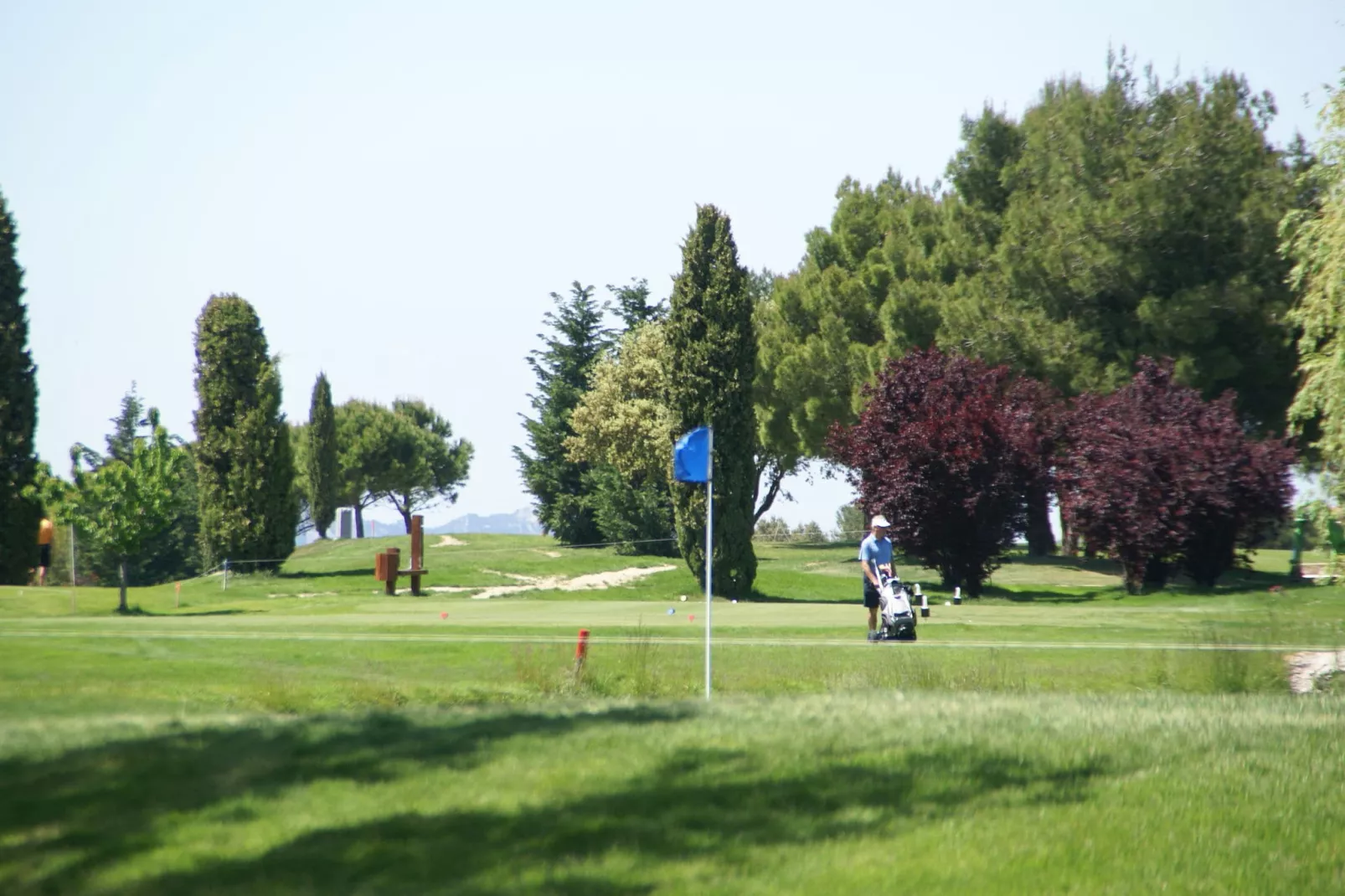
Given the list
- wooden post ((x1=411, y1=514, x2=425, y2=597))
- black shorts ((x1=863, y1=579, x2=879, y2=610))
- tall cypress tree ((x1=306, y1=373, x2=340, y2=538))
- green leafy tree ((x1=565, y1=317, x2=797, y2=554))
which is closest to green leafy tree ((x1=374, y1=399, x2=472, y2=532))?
tall cypress tree ((x1=306, y1=373, x2=340, y2=538))

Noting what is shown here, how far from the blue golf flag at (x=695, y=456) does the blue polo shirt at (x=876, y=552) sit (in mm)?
5015

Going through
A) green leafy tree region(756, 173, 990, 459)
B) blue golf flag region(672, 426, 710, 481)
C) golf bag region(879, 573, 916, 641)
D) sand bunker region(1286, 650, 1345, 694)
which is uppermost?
green leafy tree region(756, 173, 990, 459)

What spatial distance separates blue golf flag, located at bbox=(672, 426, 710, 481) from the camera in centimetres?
1733

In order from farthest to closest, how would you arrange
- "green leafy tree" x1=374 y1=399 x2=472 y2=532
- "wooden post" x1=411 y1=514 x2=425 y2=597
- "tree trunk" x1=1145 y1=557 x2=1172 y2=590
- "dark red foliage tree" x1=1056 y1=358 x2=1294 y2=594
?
"green leafy tree" x1=374 y1=399 x2=472 y2=532 < "wooden post" x1=411 y1=514 x2=425 y2=597 < "tree trunk" x1=1145 y1=557 x2=1172 y2=590 < "dark red foliage tree" x1=1056 y1=358 x2=1294 y2=594

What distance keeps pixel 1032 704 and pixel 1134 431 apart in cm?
2531

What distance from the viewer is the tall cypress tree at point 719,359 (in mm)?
37594

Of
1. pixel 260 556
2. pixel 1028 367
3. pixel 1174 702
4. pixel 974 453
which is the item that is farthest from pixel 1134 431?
pixel 260 556

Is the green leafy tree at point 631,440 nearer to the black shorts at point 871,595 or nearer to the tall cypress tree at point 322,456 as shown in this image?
the tall cypress tree at point 322,456

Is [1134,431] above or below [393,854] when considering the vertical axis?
above

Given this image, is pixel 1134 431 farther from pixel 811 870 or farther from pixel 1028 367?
pixel 811 870

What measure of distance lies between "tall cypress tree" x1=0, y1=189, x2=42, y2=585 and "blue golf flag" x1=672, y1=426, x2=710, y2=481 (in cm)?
3978

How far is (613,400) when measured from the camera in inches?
2394

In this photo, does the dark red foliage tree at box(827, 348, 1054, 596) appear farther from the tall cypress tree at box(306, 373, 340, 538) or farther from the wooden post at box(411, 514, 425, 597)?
the tall cypress tree at box(306, 373, 340, 538)

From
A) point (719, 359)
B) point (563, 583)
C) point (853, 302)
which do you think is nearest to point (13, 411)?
point (563, 583)
